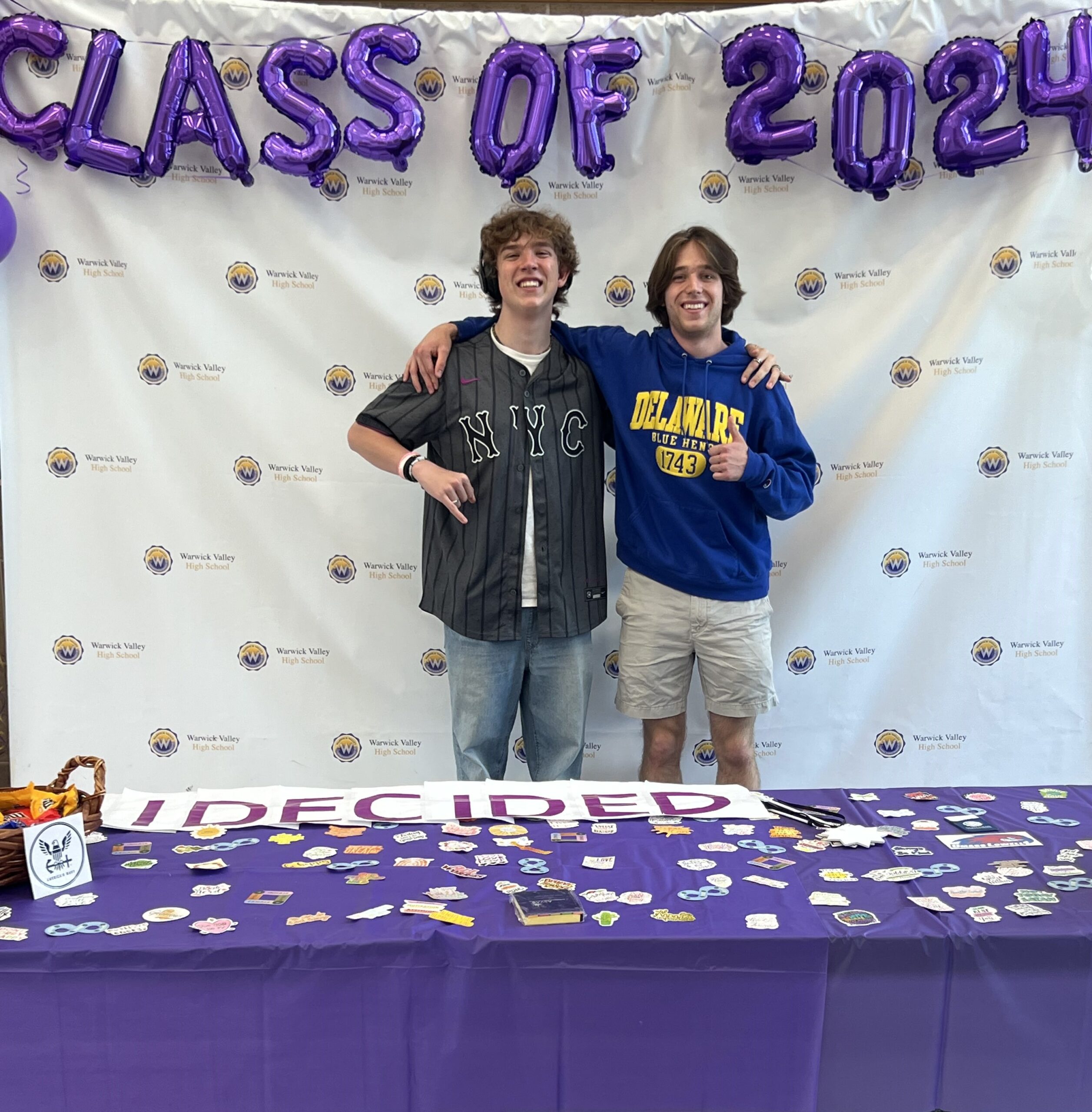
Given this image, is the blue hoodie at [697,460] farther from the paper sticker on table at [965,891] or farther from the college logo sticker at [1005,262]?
the paper sticker on table at [965,891]

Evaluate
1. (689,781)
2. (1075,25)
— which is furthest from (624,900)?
(1075,25)

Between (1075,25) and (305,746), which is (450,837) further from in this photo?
(1075,25)

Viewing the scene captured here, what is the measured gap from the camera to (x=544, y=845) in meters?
1.65

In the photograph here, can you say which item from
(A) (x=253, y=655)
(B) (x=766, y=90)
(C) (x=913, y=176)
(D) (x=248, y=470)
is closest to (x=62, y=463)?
(D) (x=248, y=470)

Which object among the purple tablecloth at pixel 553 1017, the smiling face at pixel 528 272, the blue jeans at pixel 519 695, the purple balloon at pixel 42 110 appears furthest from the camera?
the purple balloon at pixel 42 110

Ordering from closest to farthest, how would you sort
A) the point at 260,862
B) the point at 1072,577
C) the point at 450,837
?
the point at 260,862 → the point at 450,837 → the point at 1072,577

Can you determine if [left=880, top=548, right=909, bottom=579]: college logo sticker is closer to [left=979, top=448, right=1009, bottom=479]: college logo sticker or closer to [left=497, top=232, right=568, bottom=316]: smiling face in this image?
[left=979, top=448, right=1009, bottom=479]: college logo sticker

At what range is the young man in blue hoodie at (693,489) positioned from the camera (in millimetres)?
2584

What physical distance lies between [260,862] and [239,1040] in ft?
1.04

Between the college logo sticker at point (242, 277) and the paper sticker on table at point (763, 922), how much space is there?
7.59 feet

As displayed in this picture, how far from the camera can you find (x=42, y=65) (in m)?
2.82

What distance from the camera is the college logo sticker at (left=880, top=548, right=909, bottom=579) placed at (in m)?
3.09

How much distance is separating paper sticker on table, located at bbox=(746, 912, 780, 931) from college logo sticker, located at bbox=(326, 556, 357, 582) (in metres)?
1.95

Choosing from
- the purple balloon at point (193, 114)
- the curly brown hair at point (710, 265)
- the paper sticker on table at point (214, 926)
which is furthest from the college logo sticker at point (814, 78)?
the paper sticker on table at point (214, 926)
